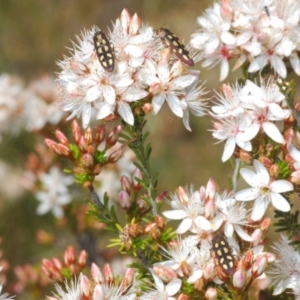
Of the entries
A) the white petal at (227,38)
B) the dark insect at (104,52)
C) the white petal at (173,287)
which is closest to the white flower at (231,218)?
the white petal at (173,287)

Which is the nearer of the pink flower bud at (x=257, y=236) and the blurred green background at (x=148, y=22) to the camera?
the pink flower bud at (x=257, y=236)

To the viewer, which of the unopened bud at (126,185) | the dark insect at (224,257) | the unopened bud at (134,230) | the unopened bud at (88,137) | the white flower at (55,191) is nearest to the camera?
the dark insect at (224,257)

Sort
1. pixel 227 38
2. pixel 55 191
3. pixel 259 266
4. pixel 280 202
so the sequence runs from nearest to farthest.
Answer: pixel 259 266
pixel 280 202
pixel 227 38
pixel 55 191

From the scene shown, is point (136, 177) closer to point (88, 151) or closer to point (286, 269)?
point (88, 151)

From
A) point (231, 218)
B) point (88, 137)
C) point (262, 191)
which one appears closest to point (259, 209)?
point (262, 191)

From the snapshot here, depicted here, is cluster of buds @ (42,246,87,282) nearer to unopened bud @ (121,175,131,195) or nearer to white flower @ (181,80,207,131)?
unopened bud @ (121,175,131,195)

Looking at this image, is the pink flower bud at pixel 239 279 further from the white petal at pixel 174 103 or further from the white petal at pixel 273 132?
Result: the white petal at pixel 174 103

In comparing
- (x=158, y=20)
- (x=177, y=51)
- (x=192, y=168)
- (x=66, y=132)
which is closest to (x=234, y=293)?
(x=177, y=51)
